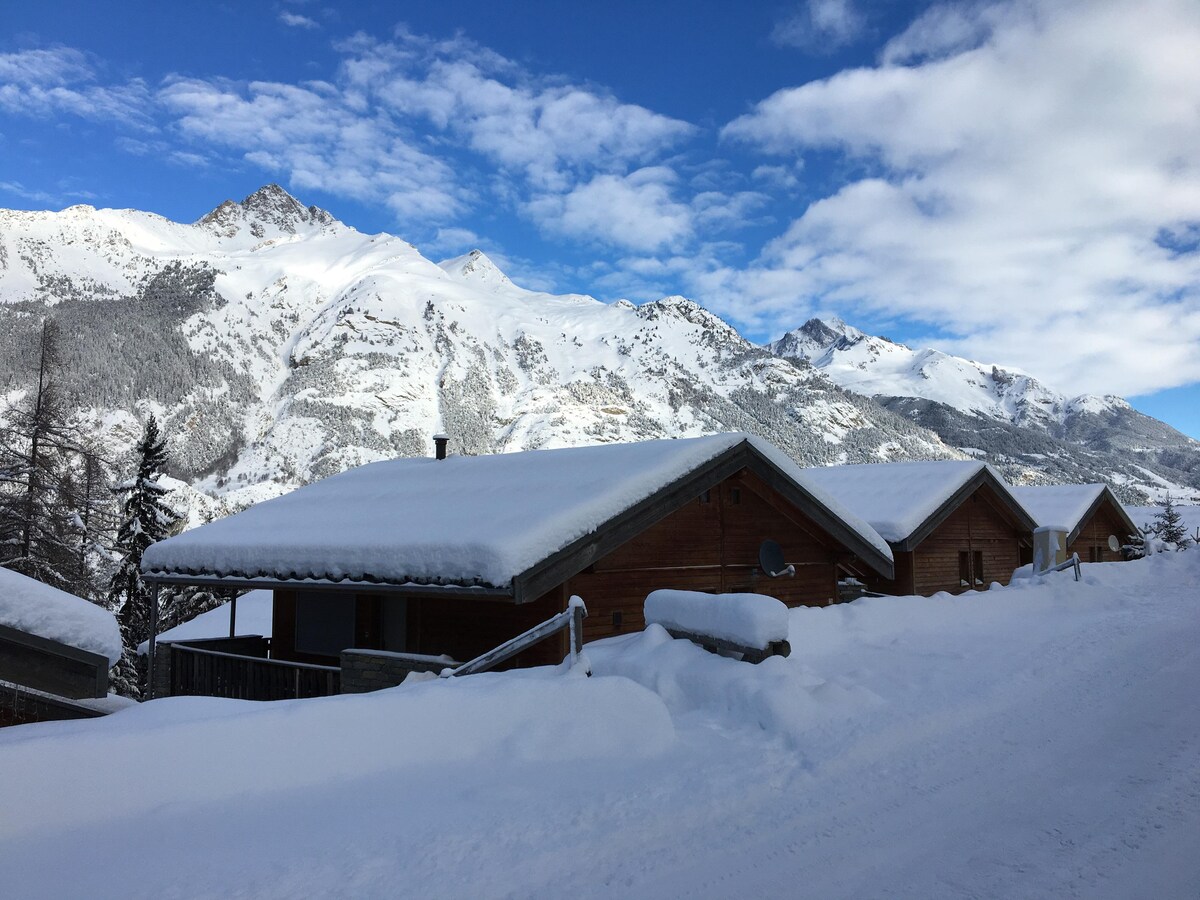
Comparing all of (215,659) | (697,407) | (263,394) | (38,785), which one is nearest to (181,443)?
(263,394)

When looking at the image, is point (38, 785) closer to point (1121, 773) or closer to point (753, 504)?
point (1121, 773)

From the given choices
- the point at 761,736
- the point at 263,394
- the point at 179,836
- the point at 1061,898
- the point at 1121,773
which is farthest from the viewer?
the point at 263,394

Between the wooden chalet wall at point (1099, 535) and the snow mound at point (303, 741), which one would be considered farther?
the wooden chalet wall at point (1099, 535)

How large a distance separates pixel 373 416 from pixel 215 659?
5573 inches

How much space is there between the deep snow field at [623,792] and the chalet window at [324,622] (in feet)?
20.0

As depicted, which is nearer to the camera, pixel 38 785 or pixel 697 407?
pixel 38 785

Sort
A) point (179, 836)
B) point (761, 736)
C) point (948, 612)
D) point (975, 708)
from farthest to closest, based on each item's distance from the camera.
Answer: point (948, 612)
point (975, 708)
point (761, 736)
point (179, 836)

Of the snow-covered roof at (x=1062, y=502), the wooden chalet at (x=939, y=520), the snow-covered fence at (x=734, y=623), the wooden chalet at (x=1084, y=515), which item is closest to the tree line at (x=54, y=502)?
the snow-covered fence at (x=734, y=623)

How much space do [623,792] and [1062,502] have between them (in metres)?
30.4

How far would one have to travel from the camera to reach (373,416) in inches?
5851

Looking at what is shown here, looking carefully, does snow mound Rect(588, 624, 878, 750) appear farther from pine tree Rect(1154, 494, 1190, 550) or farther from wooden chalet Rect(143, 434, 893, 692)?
pine tree Rect(1154, 494, 1190, 550)

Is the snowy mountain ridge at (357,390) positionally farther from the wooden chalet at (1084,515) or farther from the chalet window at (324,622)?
the chalet window at (324,622)

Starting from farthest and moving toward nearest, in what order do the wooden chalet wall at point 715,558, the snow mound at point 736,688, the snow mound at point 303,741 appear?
the wooden chalet wall at point 715,558 < the snow mound at point 736,688 < the snow mound at point 303,741

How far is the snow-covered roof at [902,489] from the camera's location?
19.7 m
